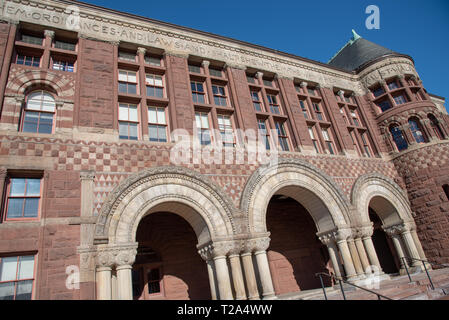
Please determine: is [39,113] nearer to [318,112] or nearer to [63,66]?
[63,66]

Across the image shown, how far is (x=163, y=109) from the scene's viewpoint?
11305 millimetres

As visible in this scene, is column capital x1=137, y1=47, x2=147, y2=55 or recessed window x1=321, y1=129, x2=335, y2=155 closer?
column capital x1=137, y1=47, x2=147, y2=55

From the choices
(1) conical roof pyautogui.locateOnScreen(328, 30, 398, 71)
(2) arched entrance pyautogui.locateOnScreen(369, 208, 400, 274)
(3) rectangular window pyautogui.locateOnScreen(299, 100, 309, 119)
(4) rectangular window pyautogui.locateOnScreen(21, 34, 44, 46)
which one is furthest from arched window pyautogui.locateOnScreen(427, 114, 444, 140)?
(4) rectangular window pyautogui.locateOnScreen(21, 34, 44, 46)

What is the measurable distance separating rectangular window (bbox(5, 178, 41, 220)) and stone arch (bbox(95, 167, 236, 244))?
5.76 ft

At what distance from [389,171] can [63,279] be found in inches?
603

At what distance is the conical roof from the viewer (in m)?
18.2

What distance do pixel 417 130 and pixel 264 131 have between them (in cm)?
936

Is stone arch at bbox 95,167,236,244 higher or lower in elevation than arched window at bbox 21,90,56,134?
lower

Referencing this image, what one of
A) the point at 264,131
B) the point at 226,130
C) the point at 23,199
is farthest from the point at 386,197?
the point at 23,199

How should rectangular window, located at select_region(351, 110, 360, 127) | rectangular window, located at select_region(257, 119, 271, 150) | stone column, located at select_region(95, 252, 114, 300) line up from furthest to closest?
1. rectangular window, located at select_region(351, 110, 360, 127)
2. rectangular window, located at select_region(257, 119, 271, 150)
3. stone column, located at select_region(95, 252, 114, 300)

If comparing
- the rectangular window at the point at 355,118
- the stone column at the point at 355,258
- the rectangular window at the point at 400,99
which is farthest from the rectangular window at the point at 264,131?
the rectangular window at the point at 400,99

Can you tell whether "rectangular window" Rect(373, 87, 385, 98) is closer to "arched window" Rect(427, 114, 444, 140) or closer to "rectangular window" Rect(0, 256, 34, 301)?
"arched window" Rect(427, 114, 444, 140)

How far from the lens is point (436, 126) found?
637 inches
